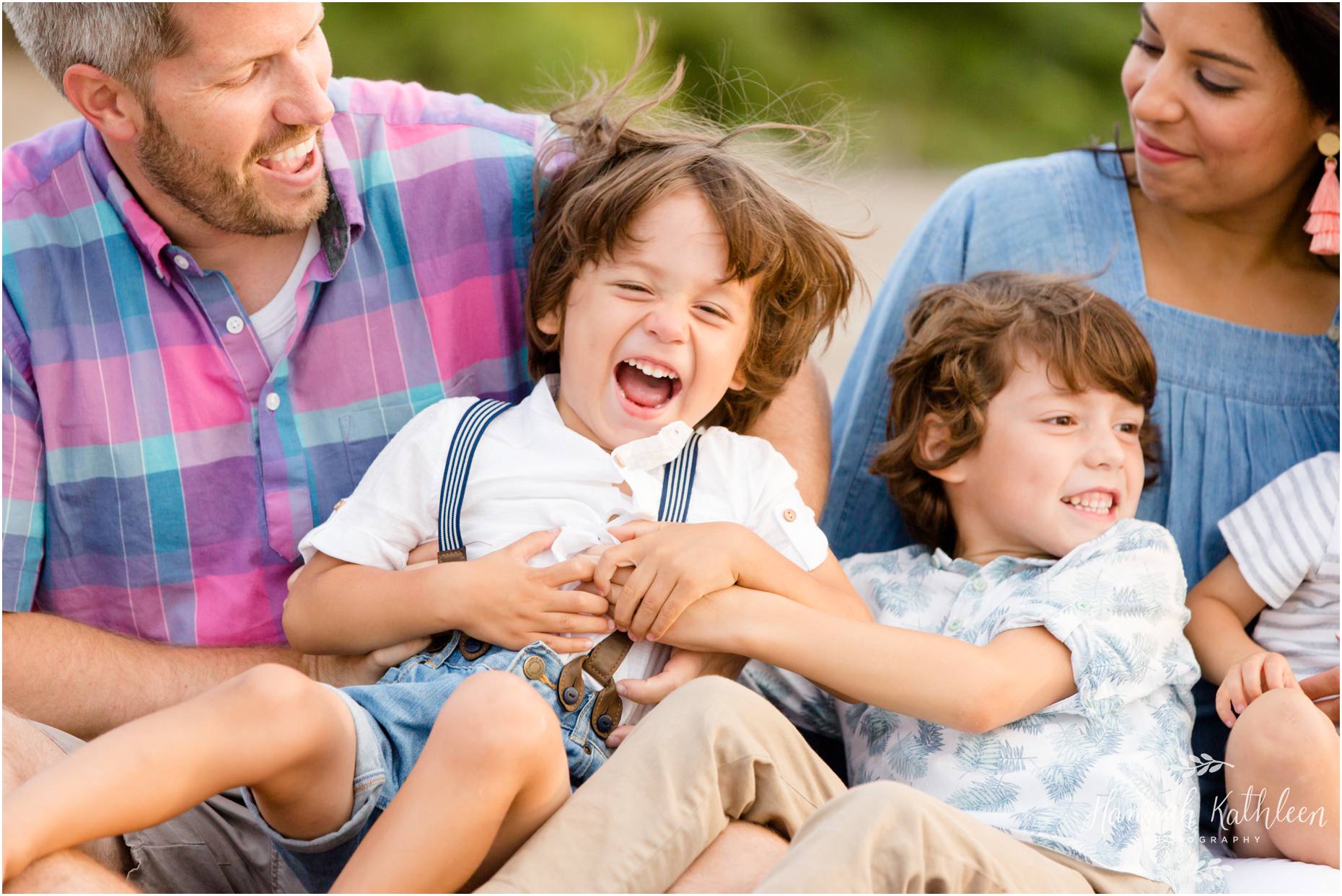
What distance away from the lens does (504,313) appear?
2.40 m

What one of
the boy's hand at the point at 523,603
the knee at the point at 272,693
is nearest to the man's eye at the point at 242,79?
the boy's hand at the point at 523,603

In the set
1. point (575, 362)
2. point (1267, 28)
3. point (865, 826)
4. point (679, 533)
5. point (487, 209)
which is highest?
point (1267, 28)

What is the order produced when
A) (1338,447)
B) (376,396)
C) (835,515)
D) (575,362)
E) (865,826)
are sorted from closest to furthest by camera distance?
(865,826), (575,362), (376,396), (1338,447), (835,515)

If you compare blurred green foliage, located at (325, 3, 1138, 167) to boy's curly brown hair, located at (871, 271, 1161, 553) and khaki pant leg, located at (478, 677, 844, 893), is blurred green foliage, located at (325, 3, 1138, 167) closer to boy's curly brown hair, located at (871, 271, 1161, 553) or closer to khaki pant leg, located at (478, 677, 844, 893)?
boy's curly brown hair, located at (871, 271, 1161, 553)

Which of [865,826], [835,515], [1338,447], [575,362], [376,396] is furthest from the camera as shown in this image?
[835,515]

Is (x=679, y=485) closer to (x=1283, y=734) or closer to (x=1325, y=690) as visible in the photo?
(x=1283, y=734)

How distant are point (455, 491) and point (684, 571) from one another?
15.0 inches

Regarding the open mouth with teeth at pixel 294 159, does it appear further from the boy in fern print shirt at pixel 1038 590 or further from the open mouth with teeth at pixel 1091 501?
the open mouth with teeth at pixel 1091 501

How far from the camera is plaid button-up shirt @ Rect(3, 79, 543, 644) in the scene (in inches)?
86.1

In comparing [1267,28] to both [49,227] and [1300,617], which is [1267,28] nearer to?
[1300,617]

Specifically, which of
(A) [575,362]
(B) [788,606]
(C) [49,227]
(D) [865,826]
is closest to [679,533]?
(B) [788,606]

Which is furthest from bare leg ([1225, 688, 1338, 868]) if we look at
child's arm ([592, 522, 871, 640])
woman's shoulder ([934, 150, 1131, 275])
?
woman's shoulder ([934, 150, 1131, 275])

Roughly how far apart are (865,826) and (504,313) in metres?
1.19

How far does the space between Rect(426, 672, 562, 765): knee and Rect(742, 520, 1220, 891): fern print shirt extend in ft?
1.98
